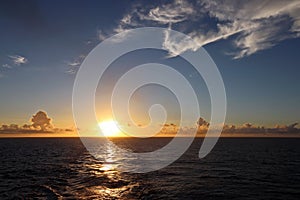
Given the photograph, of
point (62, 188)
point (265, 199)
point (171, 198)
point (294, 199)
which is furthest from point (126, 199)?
point (294, 199)

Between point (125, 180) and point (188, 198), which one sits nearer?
point (188, 198)

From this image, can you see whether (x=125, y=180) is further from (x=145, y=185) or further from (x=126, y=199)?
(x=126, y=199)

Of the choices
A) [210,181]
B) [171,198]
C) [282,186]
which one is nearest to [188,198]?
[171,198]

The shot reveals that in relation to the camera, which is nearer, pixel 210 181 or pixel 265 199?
pixel 265 199

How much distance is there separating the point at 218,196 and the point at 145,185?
35.4ft

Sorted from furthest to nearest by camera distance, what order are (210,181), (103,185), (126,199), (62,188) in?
(210,181) → (103,185) → (62,188) → (126,199)

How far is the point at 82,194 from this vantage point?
3011 cm

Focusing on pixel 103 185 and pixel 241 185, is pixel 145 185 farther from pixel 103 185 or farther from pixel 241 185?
pixel 241 185

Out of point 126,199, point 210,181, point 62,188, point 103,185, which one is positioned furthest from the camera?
point 210,181

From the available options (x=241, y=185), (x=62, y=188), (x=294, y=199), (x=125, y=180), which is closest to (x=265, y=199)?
(x=294, y=199)

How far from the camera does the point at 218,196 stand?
30156 millimetres

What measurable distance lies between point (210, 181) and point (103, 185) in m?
16.9

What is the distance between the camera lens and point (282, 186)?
36.3 metres

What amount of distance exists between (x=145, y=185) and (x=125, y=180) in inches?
203
